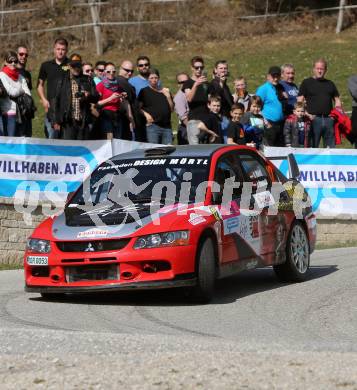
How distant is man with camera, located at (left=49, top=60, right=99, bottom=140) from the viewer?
57.4 ft

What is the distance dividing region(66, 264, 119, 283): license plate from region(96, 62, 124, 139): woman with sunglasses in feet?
23.5

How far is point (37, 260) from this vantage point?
1146cm

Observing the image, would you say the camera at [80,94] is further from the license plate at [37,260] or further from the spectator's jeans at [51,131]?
the license plate at [37,260]

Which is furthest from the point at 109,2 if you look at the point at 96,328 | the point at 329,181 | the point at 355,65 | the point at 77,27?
the point at 96,328

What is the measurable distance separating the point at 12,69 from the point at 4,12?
1939 cm

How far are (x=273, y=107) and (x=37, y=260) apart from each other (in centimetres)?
980

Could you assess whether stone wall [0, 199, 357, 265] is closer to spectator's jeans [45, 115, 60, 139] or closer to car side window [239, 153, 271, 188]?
spectator's jeans [45, 115, 60, 139]

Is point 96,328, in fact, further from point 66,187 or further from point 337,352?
point 66,187

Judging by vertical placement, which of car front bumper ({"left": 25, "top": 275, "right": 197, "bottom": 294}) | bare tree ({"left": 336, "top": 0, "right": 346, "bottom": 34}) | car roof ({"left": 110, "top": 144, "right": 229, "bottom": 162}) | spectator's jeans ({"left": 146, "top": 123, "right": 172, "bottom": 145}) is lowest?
car front bumper ({"left": 25, "top": 275, "right": 197, "bottom": 294})

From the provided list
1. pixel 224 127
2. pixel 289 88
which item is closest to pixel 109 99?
pixel 224 127

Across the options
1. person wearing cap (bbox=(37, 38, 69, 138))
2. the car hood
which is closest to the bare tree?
person wearing cap (bbox=(37, 38, 69, 138))

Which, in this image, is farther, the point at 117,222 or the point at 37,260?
the point at 37,260

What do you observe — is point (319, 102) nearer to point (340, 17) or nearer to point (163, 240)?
point (163, 240)

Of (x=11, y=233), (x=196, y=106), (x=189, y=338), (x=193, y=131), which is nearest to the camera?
(x=189, y=338)
